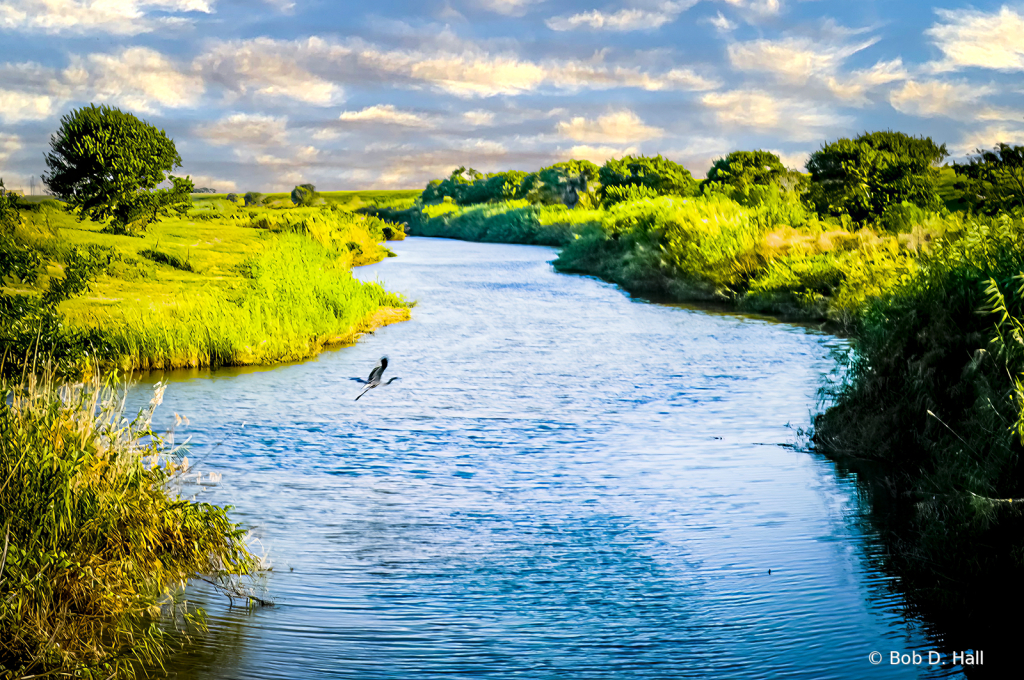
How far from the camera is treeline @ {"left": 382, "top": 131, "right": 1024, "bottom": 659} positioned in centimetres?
574

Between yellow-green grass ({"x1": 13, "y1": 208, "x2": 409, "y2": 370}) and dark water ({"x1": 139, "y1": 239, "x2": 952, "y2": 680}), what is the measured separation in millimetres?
950

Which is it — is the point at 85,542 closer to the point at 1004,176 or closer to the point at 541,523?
the point at 541,523

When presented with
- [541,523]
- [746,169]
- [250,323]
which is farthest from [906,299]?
[746,169]

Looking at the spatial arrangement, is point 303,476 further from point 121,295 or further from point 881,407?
point 121,295

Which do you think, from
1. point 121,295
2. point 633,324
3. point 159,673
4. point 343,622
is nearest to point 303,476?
point 343,622

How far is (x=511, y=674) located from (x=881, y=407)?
5520 millimetres

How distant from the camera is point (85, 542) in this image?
5121mm

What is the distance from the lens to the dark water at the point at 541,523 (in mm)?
5492

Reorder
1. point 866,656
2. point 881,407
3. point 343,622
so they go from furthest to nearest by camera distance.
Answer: point 881,407, point 343,622, point 866,656

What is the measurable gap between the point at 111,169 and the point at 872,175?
23.1 metres

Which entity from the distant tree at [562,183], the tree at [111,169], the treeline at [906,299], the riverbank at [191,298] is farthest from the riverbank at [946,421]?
the distant tree at [562,183]

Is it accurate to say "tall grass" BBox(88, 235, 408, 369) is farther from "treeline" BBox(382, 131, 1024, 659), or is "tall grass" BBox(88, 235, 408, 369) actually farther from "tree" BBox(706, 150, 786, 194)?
"tree" BBox(706, 150, 786, 194)

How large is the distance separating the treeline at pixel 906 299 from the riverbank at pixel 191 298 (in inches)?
339

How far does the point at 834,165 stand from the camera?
31375mm
